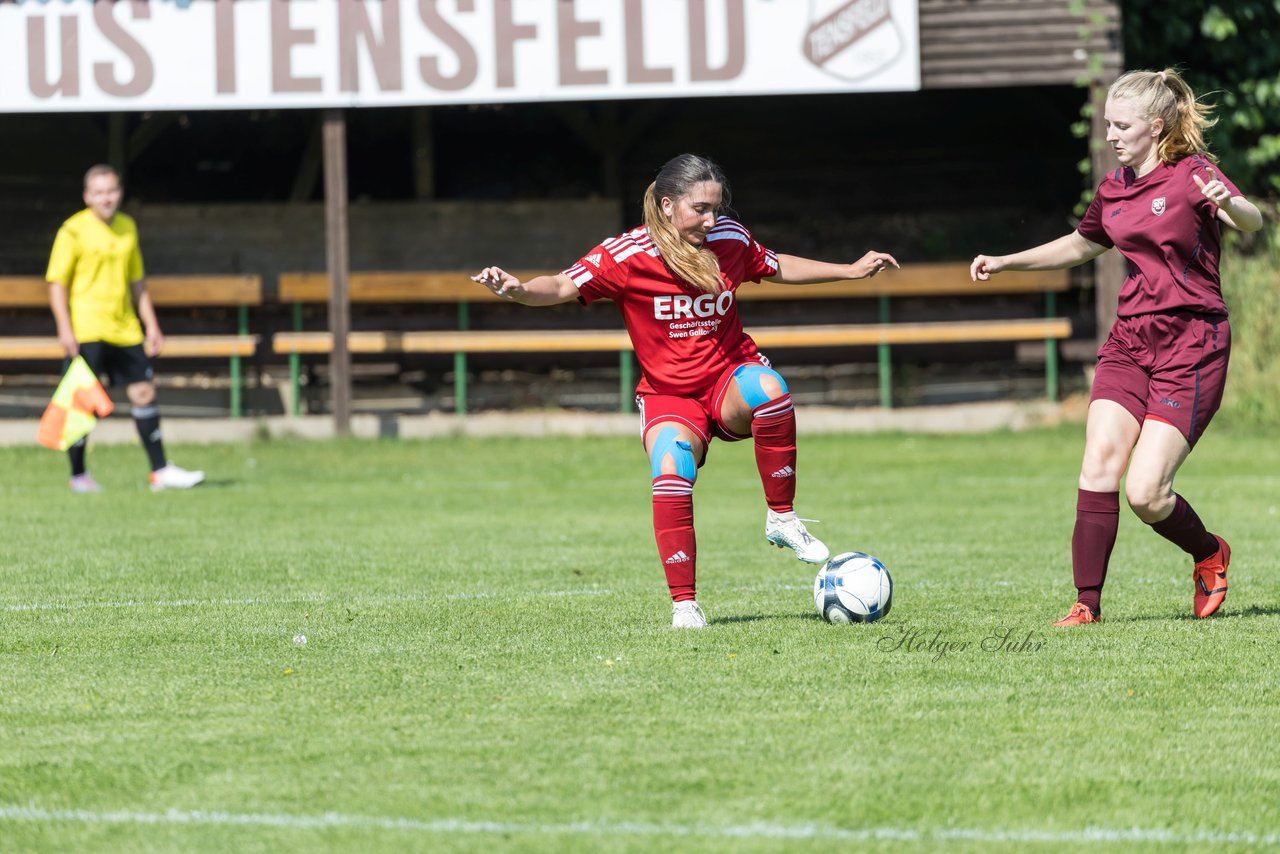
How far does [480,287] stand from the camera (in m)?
19.4

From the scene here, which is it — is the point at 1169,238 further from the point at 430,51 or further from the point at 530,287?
the point at 430,51

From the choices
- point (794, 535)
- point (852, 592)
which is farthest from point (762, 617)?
point (852, 592)

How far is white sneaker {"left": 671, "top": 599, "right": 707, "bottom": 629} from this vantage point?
620 cm

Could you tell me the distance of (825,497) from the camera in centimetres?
1221

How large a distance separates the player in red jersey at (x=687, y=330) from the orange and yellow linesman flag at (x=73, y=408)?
22.1ft

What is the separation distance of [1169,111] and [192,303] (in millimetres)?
14892

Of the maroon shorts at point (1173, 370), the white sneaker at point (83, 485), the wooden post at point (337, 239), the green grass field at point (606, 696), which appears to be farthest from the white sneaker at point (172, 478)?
the maroon shorts at point (1173, 370)

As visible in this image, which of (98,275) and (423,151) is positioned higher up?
(423,151)

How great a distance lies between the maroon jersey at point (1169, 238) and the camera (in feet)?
19.7

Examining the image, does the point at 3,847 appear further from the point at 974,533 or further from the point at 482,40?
the point at 482,40

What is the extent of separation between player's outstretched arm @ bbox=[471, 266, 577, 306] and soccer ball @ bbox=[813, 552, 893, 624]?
1351mm

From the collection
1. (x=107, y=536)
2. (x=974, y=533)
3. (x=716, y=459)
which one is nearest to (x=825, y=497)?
(x=974, y=533)

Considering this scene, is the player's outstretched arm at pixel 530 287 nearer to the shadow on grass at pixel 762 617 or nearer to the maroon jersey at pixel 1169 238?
the shadow on grass at pixel 762 617
